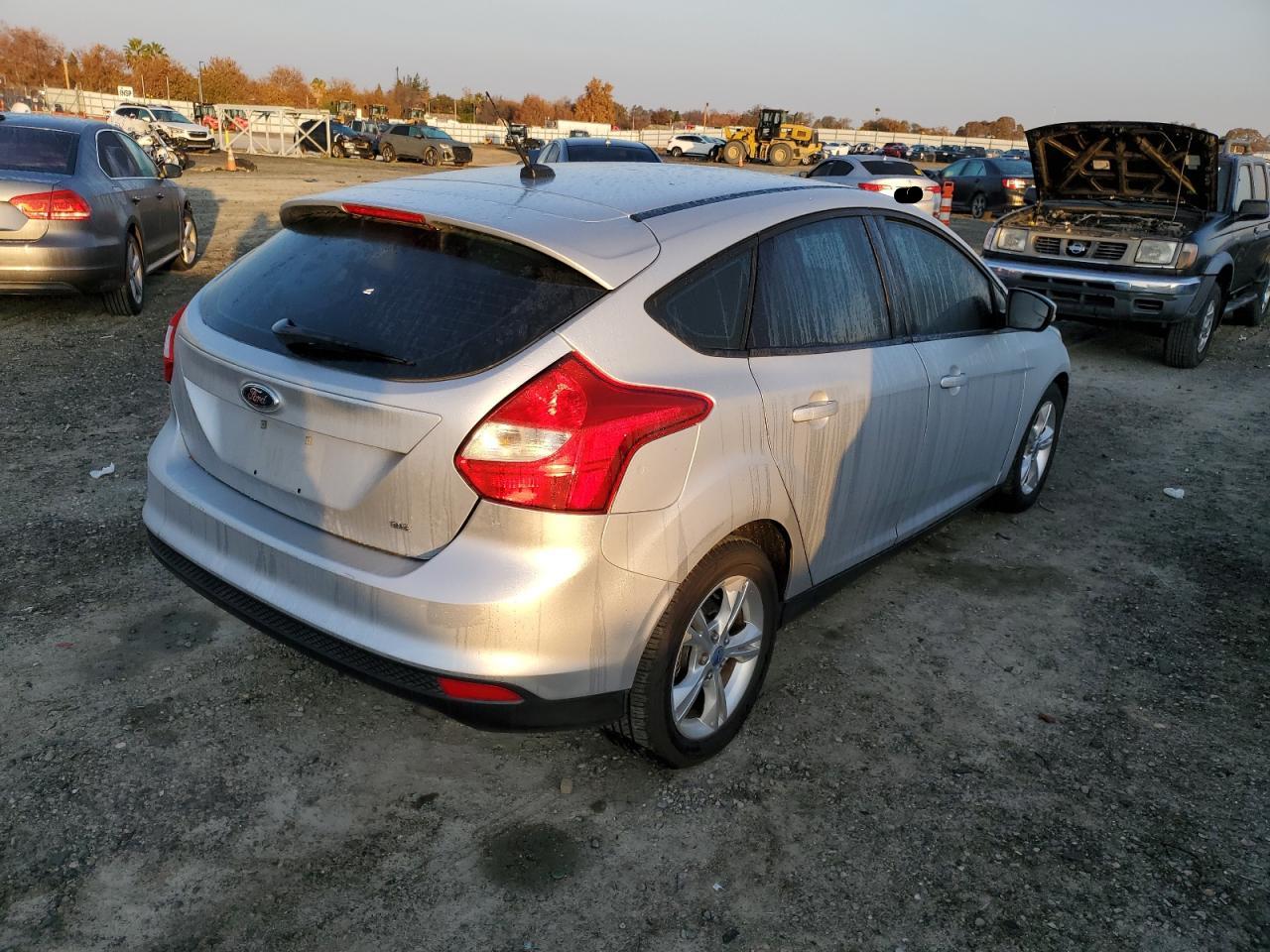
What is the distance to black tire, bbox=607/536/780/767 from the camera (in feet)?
8.84

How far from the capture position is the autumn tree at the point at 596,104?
→ 101250 millimetres

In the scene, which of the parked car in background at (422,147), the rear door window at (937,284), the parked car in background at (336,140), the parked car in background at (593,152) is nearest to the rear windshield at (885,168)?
the parked car in background at (593,152)

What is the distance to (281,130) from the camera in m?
38.9

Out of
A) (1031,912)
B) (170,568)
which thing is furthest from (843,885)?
(170,568)

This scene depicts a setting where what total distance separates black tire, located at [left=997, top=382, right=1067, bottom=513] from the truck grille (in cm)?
414

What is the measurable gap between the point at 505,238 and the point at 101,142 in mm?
7519

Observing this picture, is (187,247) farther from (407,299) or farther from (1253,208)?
(1253,208)

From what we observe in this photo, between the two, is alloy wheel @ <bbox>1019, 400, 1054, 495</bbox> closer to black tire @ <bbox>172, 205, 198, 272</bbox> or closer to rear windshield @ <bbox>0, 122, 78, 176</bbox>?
rear windshield @ <bbox>0, 122, 78, 176</bbox>

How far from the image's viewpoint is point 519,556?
2.40 meters

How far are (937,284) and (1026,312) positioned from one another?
607 mm

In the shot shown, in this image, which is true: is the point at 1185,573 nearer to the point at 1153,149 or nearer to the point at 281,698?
the point at 281,698

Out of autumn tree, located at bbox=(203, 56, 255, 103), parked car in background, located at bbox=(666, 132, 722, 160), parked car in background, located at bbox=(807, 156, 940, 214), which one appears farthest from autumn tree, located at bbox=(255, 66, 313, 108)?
parked car in background, located at bbox=(807, 156, 940, 214)

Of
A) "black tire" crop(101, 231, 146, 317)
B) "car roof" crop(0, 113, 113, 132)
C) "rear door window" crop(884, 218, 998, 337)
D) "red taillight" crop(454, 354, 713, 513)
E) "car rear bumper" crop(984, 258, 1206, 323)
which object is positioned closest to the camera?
"red taillight" crop(454, 354, 713, 513)

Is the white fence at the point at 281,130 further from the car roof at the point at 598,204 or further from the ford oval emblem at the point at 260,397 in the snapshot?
the ford oval emblem at the point at 260,397
